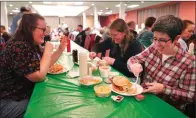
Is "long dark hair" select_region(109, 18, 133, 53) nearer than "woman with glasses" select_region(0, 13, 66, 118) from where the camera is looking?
No

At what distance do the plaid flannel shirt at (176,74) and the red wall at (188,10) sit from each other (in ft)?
22.7

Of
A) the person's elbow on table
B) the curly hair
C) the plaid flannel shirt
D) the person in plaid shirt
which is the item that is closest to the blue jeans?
the person's elbow on table

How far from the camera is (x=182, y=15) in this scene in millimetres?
7809

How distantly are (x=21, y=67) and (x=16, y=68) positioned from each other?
4 cm

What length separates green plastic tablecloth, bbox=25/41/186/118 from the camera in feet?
2.86

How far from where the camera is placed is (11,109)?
1.26 metres

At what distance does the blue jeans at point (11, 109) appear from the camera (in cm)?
125

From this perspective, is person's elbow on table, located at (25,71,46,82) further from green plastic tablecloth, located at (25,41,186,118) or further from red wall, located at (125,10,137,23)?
red wall, located at (125,10,137,23)

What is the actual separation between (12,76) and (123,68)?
3.38 feet

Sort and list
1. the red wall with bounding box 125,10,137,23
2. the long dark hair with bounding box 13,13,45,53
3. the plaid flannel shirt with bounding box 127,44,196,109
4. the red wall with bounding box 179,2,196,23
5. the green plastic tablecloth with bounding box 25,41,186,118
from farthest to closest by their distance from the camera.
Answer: the red wall with bounding box 125,10,137,23 → the red wall with bounding box 179,2,196,23 → the long dark hair with bounding box 13,13,45,53 → the plaid flannel shirt with bounding box 127,44,196,109 → the green plastic tablecloth with bounding box 25,41,186,118

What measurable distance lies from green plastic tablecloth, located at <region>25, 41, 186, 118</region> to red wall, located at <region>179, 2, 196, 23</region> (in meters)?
7.29

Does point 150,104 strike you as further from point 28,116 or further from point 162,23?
point 28,116

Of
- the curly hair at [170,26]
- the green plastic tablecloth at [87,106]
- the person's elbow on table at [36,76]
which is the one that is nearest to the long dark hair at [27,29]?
the person's elbow on table at [36,76]

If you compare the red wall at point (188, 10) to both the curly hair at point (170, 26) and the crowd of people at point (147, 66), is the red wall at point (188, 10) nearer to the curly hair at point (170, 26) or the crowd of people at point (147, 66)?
the crowd of people at point (147, 66)
